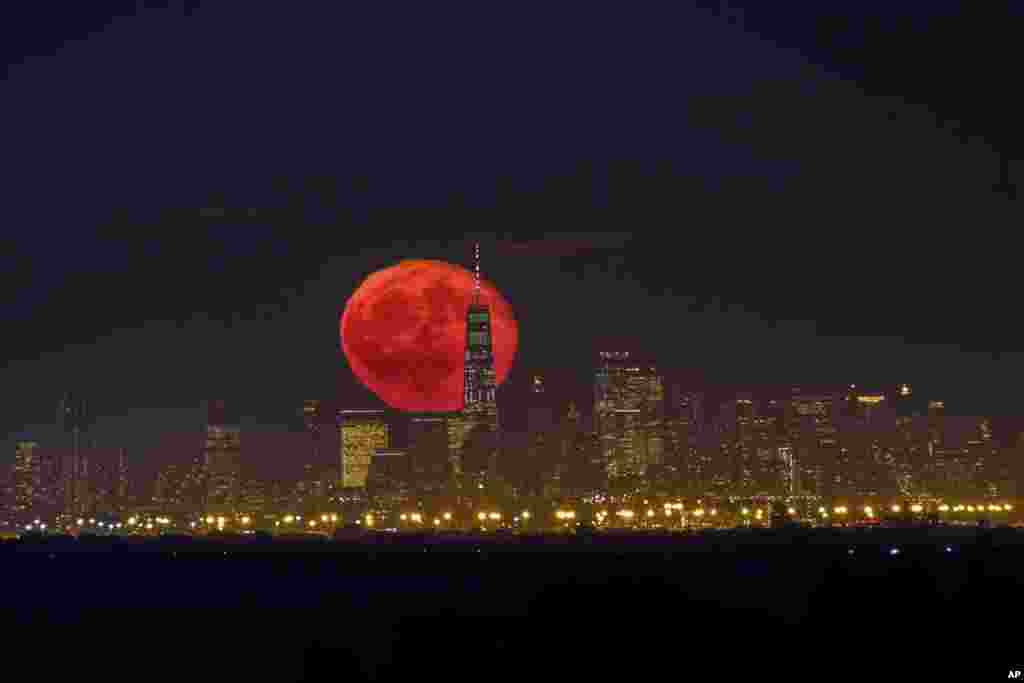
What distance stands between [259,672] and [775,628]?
43517mm

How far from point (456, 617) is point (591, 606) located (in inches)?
814

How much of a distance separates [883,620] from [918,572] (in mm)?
39979

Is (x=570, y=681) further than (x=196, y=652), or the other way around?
(x=196, y=652)

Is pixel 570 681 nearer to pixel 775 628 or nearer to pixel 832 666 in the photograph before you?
pixel 832 666

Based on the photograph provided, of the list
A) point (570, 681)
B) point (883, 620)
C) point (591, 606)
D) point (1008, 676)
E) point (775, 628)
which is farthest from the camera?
point (591, 606)

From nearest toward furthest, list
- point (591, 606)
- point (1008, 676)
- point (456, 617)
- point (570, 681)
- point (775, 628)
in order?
point (1008, 676), point (570, 681), point (775, 628), point (591, 606), point (456, 617)

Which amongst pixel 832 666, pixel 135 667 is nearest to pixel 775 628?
pixel 832 666

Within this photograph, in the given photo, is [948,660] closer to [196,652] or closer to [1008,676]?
[1008,676]

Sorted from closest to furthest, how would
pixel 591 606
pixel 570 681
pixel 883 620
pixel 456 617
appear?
pixel 570 681
pixel 883 620
pixel 591 606
pixel 456 617

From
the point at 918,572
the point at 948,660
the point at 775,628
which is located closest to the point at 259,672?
the point at 775,628

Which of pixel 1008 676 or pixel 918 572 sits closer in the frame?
pixel 1008 676

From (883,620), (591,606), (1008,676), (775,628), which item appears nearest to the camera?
(1008,676)

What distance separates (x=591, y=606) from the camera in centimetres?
17788

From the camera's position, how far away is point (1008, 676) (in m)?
123
